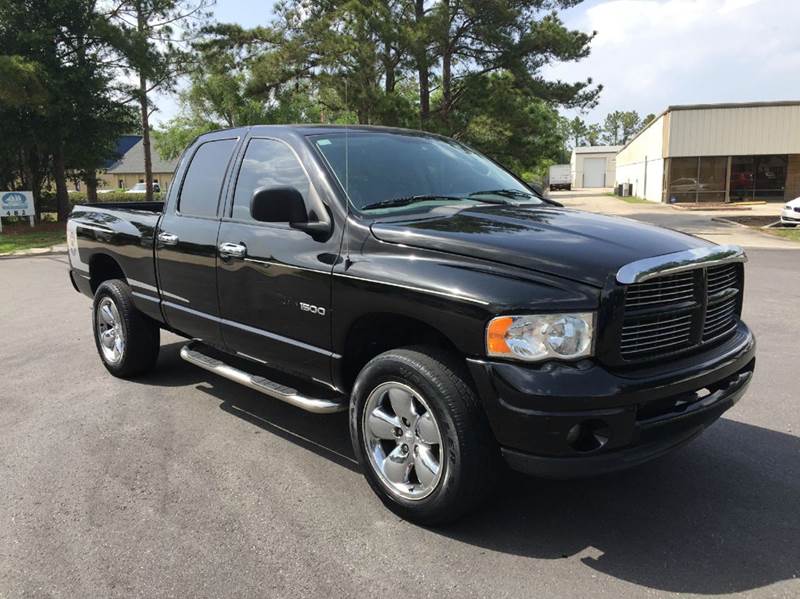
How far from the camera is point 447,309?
9.83 ft

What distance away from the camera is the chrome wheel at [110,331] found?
222 inches

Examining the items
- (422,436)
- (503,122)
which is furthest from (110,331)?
(503,122)

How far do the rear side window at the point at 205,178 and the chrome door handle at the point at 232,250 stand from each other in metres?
0.38

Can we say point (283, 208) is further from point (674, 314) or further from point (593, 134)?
point (593, 134)

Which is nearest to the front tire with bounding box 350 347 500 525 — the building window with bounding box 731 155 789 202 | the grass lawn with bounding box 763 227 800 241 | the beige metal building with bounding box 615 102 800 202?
the grass lawn with bounding box 763 227 800 241

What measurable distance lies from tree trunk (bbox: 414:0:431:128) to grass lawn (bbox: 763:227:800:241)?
1100cm

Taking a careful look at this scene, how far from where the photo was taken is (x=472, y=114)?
23.1 meters

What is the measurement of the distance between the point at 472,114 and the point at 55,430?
20384 mm

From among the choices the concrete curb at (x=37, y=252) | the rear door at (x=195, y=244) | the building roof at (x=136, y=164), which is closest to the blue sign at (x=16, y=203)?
the concrete curb at (x=37, y=252)

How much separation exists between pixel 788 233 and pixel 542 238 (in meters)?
18.8

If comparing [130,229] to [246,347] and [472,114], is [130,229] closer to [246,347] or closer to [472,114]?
[246,347]

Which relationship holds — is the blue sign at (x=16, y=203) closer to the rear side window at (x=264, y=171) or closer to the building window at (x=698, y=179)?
the rear side window at (x=264, y=171)

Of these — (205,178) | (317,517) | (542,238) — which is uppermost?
(205,178)

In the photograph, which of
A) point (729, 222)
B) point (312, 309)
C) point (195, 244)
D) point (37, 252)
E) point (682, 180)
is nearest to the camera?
point (312, 309)
